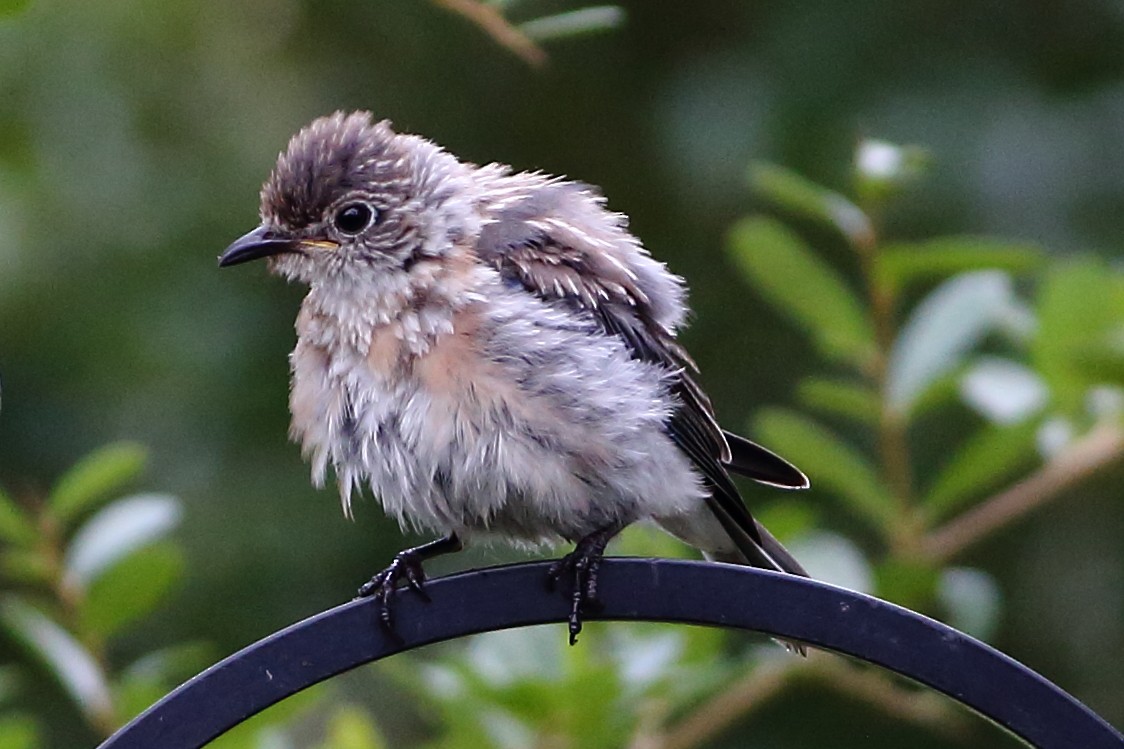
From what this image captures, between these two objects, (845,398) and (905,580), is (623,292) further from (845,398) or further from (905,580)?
(905,580)

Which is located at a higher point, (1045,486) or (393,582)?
(1045,486)

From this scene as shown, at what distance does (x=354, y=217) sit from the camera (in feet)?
11.4

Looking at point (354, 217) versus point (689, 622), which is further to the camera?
point (354, 217)

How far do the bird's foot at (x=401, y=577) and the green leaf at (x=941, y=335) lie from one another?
107cm

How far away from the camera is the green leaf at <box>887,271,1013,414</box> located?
12.0ft

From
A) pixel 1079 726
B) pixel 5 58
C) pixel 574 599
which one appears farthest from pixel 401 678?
pixel 5 58

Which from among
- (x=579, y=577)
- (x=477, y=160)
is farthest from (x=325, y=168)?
(x=477, y=160)

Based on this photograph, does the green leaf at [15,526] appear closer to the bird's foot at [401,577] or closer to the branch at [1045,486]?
the bird's foot at [401,577]

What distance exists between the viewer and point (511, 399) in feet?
10.0

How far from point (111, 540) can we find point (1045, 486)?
2029mm

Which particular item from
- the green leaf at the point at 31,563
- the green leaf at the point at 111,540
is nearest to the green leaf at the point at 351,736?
the green leaf at the point at 111,540

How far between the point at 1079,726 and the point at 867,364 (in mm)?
1563

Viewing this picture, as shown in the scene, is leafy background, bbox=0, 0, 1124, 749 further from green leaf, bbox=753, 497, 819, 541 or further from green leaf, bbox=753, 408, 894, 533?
green leaf, bbox=753, 497, 819, 541

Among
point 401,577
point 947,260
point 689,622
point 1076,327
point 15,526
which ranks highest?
point 947,260
